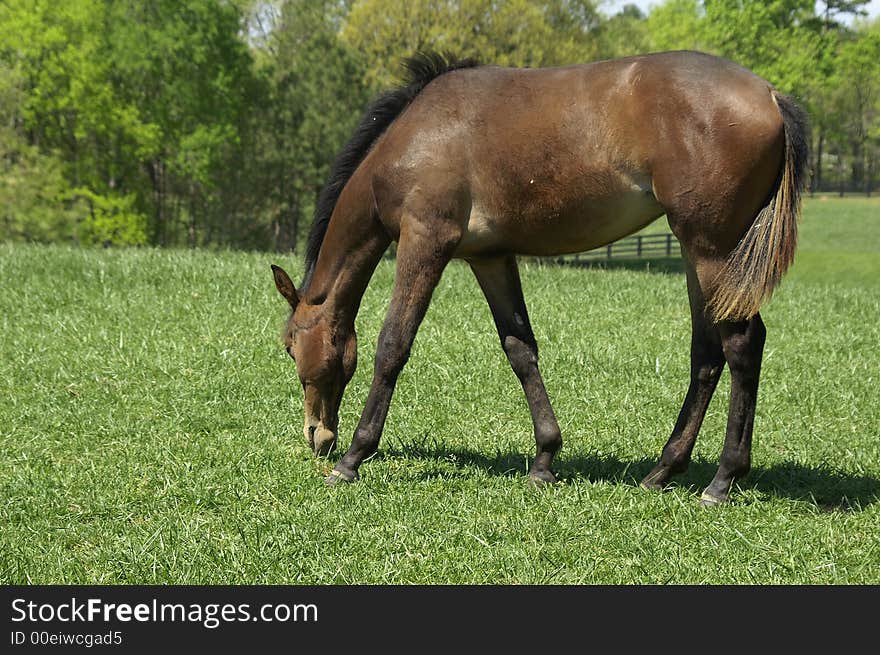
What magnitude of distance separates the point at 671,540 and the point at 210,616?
7.69ft

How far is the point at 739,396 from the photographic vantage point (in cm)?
543

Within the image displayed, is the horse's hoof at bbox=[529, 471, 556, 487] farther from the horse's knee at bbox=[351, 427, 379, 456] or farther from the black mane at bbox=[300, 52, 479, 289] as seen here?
the black mane at bbox=[300, 52, 479, 289]

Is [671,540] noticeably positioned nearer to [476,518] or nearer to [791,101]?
[476,518]

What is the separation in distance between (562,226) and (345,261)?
1.43 metres

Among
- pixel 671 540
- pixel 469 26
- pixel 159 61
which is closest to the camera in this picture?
pixel 671 540

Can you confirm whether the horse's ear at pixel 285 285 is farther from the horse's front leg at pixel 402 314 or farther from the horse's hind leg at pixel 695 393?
the horse's hind leg at pixel 695 393

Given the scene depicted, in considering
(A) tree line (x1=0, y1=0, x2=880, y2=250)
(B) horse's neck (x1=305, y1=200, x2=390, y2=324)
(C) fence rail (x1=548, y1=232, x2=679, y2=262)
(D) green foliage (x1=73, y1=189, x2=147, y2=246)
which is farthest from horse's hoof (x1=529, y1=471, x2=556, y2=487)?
(C) fence rail (x1=548, y1=232, x2=679, y2=262)

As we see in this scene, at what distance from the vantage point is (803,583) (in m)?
4.39

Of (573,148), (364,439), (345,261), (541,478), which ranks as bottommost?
(541,478)

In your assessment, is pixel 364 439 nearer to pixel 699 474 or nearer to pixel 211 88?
pixel 699 474

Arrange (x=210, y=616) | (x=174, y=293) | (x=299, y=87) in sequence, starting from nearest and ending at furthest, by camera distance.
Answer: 1. (x=210, y=616)
2. (x=174, y=293)
3. (x=299, y=87)

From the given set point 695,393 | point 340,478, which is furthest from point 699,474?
point 340,478

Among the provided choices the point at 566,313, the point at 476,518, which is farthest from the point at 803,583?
the point at 566,313

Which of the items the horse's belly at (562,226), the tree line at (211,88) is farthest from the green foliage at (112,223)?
the horse's belly at (562,226)
